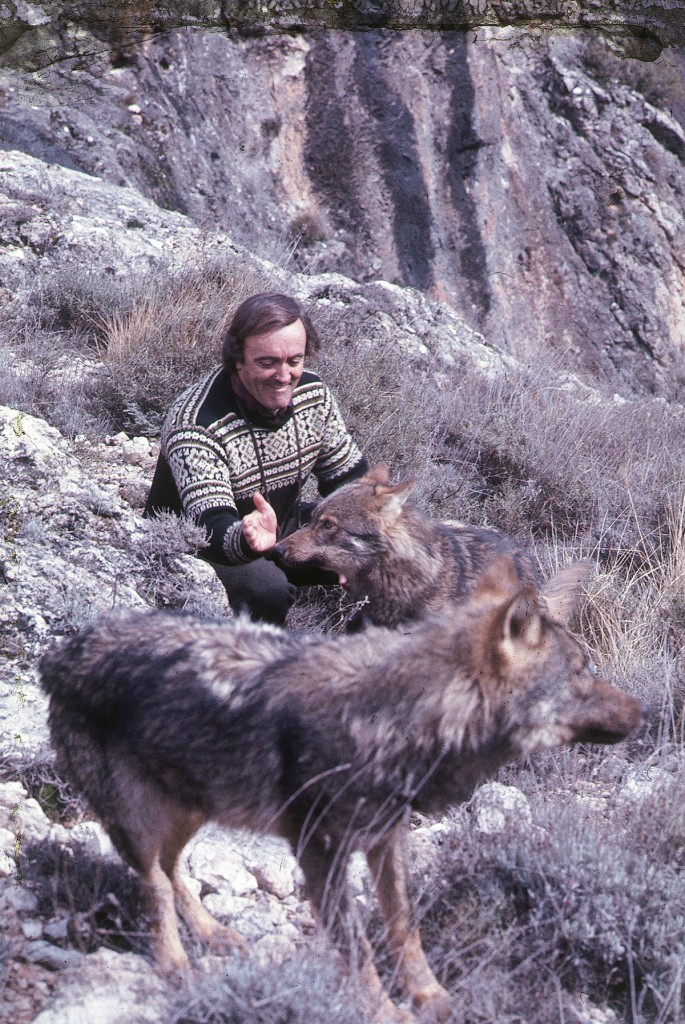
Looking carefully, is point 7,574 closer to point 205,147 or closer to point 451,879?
point 451,879

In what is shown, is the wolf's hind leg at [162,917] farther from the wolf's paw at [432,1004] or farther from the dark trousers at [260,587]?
the dark trousers at [260,587]

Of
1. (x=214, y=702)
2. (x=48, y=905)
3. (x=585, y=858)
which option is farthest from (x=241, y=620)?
(x=585, y=858)

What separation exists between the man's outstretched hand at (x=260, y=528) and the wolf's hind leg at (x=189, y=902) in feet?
5.70

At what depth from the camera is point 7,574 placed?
4270 mm

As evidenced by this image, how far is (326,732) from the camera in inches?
104

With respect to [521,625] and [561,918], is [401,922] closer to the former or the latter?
[561,918]

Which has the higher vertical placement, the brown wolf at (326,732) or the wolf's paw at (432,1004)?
the brown wolf at (326,732)

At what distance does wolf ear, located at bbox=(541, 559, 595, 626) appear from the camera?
16.1 ft

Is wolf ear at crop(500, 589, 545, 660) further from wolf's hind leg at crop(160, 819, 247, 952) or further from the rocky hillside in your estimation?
wolf's hind leg at crop(160, 819, 247, 952)

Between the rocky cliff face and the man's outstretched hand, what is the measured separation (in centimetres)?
838

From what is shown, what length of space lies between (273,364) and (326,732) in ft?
8.34

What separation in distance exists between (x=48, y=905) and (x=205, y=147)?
39.7 ft

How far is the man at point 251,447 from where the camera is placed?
15.4 ft

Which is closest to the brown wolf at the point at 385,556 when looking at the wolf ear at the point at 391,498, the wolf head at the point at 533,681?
the wolf ear at the point at 391,498
